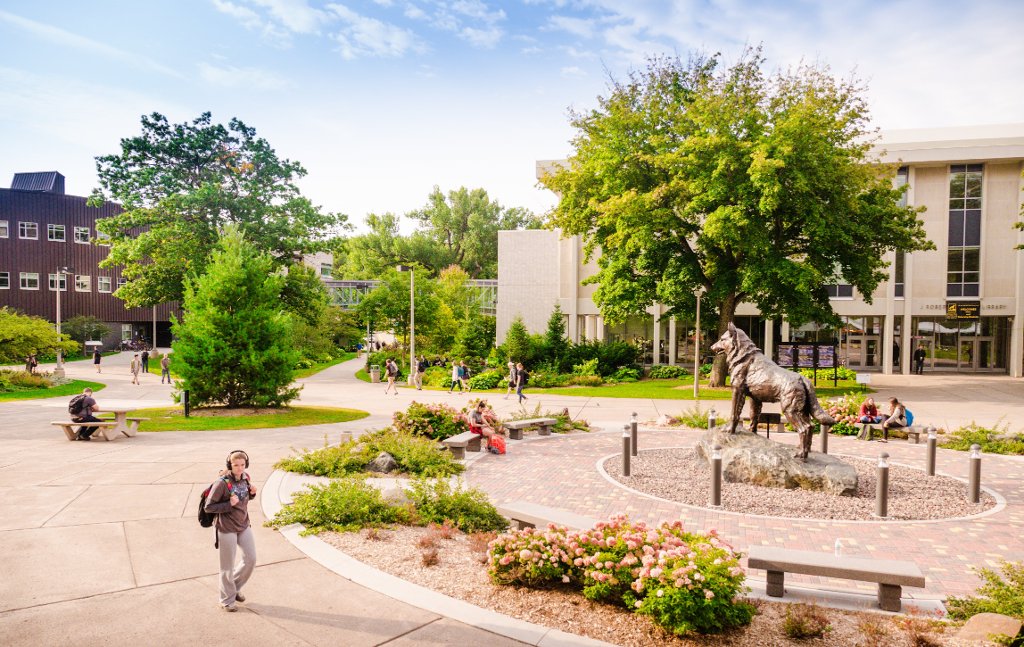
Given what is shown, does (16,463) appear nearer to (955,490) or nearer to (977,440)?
(955,490)

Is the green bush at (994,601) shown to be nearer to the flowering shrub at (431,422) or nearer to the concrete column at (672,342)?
the flowering shrub at (431,422)

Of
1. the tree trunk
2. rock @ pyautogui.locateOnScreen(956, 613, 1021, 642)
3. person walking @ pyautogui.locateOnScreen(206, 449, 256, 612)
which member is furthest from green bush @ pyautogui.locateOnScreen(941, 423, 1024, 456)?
person walking @ pyautogui.locateOnScreen(206, 449, 256, 612)

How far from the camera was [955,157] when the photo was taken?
1652 inches

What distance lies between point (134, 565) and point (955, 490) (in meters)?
13.5

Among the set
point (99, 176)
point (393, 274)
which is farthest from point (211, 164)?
point (393, 274)

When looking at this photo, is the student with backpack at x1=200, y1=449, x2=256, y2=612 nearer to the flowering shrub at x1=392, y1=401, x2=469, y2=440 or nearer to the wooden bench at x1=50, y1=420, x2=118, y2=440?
the flowering shrub at x1=392, y1=401, x2=469, y2=440

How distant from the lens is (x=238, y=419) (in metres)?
19.7

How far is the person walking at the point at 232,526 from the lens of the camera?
6.52 m

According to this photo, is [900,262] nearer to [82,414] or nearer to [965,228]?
[965,228]

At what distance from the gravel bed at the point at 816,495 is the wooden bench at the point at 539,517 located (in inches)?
125

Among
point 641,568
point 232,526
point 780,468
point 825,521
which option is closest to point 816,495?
point 780,468

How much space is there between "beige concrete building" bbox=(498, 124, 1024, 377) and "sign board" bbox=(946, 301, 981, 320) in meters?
0.07

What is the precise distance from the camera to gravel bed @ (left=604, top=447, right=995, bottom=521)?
33.6 feet

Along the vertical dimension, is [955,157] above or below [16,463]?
above
